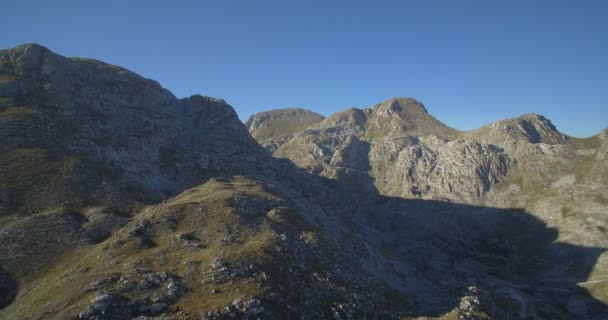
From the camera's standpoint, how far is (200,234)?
6912 centimetres

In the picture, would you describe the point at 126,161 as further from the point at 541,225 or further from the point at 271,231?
the point at 541,225

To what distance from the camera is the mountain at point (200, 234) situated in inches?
2021

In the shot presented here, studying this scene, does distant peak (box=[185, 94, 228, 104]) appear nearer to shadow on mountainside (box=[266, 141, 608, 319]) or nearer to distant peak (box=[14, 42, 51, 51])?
shadow on mountainside (box=[266, 141, 608, 319])

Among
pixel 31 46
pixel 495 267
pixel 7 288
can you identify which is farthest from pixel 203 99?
pixel 495 267

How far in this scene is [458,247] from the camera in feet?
588

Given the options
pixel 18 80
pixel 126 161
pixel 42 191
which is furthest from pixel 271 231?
pixel 18 80

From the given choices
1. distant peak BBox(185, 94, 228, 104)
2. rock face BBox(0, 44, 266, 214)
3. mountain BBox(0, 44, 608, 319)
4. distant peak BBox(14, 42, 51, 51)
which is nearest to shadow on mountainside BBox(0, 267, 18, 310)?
mountain BBox(0, 44, 608, 319)

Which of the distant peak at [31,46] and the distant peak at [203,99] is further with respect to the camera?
the distant peak at [203,99]

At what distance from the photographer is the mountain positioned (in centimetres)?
5134

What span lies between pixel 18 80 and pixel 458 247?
18709cm

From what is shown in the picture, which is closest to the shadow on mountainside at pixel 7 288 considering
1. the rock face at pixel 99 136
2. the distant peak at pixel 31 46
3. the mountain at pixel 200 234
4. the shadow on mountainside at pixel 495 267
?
the mountain at pixel 200 234

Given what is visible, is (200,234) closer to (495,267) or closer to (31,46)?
(31,46)

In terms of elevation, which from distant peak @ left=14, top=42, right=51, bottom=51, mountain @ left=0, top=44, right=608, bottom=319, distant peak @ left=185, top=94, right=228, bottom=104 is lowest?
mountain @ left=0, top=44, right=608, bottom=319

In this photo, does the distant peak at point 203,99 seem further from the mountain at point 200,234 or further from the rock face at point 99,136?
the rock face at point 99,136
